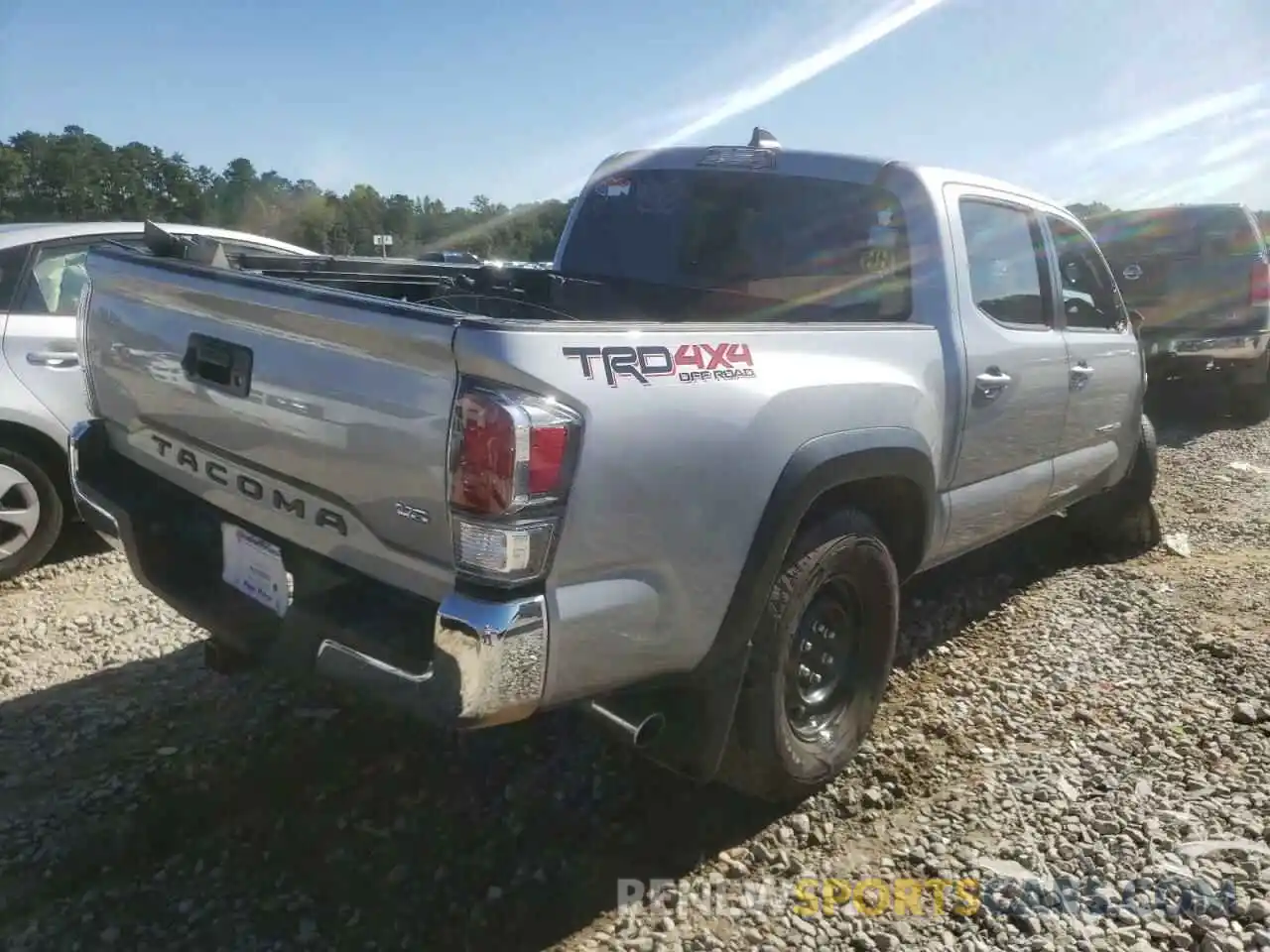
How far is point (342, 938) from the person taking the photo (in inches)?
94.2

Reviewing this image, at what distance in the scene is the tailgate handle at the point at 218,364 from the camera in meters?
2.40

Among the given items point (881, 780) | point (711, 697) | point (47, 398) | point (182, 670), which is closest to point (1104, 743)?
point (881, 780)

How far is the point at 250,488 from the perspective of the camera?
8.21 feet

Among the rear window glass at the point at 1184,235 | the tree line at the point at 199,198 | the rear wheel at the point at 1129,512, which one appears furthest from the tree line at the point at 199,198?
the rear wheel at the point at 1129,512

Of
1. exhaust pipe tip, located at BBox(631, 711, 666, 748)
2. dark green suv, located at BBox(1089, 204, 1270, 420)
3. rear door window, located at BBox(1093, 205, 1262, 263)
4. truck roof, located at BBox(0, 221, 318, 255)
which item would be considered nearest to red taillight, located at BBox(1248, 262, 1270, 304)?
dark green suv, located at BBox(1089, 204, 1270, 420)

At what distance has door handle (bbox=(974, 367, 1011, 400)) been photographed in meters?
3.48

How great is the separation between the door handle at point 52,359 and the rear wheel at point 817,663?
3.74 m

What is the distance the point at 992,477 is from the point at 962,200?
103 centimetres

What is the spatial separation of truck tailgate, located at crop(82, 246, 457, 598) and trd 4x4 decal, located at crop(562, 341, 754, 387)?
29 cm

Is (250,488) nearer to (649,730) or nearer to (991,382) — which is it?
(649,730)

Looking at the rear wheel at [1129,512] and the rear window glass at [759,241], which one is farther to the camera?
the rear wheel at [1129,512]

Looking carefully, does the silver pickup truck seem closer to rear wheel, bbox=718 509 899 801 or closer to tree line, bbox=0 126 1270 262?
rear wheel, bbox=718 509 899 801

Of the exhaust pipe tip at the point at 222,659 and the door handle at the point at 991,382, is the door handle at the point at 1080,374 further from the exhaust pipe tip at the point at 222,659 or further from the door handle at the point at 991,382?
the exhaust pipe tip at the point at 222,659

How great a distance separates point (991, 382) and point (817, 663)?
1.24 meters
